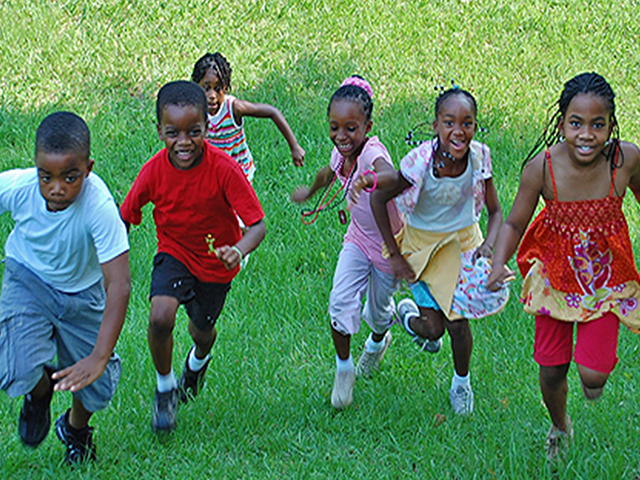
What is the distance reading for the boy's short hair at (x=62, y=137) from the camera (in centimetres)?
378

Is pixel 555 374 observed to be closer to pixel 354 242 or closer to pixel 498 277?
pixel 498 277

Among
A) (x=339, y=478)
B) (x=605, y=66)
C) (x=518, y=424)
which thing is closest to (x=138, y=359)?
(x=339, y=478)

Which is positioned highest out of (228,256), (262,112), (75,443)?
(262,112)

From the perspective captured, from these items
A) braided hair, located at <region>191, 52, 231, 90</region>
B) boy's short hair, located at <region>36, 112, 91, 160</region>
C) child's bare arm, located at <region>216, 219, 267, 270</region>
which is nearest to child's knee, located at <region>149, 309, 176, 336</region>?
child's bare arm, located at <region>216, 219, 267, 270</region>

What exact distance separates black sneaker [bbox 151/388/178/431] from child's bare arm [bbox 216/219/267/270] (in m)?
0.94

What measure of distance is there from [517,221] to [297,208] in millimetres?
3622

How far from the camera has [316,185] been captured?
519 cm

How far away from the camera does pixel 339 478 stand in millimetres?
4301

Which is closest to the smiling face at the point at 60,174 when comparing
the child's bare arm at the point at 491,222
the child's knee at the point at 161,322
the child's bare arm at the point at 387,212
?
the child's knee at the point at 161,322

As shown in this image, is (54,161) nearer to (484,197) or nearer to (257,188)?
(484,197)

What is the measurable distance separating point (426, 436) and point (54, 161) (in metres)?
2.50

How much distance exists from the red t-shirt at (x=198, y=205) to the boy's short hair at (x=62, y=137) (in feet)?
2.38

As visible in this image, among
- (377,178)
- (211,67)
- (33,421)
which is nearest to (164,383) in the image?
(33,421)

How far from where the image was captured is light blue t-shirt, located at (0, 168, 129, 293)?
389cm
